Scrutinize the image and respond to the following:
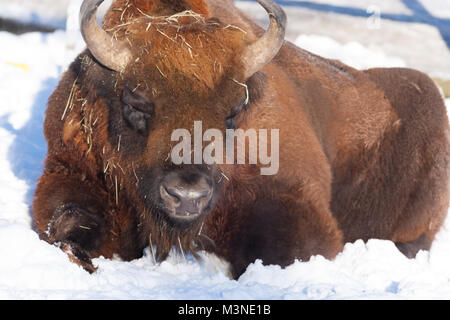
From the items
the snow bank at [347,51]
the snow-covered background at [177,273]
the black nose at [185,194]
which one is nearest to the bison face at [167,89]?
the black nose at [185,194]

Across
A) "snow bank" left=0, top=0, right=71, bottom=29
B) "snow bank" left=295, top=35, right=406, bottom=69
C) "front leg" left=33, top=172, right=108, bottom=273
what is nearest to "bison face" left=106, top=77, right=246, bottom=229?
"front leg" left=33, top=172, right=108, bottom=273

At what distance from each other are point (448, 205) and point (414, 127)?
2.16 ft

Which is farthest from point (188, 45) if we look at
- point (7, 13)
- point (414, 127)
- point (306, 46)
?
point (7, 13)

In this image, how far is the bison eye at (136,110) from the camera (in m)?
3.61

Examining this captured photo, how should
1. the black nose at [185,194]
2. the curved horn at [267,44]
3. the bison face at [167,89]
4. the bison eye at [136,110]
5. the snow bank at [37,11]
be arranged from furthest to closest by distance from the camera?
the snow bank at [37,11] → the curved horn at [267,44] → the bison eye at [136,110] → the bison face at [167,89] → the black nose at [185,194]

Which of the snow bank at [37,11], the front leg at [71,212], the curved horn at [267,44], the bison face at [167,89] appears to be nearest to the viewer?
the bison face at [167,89]

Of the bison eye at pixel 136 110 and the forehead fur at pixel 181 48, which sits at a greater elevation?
the forehead fur at pixel 181 48

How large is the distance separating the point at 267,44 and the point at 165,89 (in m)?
0.70

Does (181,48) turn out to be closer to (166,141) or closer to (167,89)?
(167,89)

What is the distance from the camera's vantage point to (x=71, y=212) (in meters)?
3.94

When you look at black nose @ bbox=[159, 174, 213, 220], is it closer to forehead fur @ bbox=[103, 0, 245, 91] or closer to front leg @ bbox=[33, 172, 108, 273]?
forehead fur @ bbox=[103, 0, 245, 91]

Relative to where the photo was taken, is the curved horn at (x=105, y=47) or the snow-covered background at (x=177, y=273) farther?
the curved horn at (x=105, y=47)

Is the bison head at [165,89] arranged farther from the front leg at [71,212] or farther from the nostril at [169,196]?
the front leg at [71,212]

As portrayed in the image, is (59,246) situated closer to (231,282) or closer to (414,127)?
(231,282)
